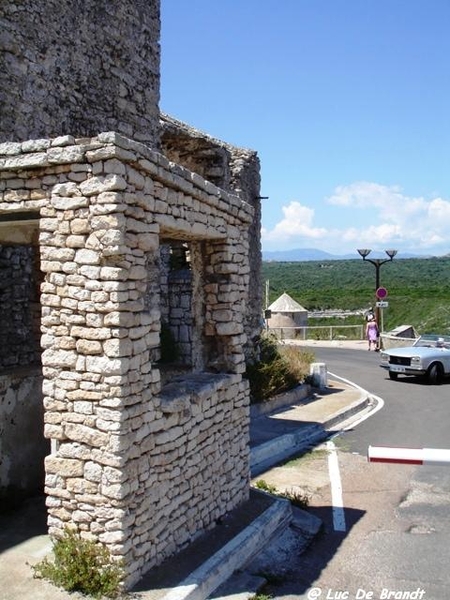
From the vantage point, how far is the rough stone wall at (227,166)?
15453 mm

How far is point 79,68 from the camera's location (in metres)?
10.6

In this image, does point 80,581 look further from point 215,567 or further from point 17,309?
point 17,309

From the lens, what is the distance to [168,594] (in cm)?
595

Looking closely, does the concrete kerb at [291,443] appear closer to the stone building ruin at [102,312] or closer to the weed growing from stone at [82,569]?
the stone building ruin at [102,312]

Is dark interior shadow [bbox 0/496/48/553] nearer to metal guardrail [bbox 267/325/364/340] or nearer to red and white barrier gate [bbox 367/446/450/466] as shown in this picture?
red and white barrier gate [bbox 367/446/450/466]

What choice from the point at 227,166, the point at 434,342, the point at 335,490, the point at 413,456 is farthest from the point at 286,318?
the point at 413,456

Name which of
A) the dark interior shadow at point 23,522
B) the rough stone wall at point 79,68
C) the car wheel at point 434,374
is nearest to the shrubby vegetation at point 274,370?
the car wheel at point 434,374

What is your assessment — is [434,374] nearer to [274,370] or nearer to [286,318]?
[274,370]

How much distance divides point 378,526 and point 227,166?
33.4ft

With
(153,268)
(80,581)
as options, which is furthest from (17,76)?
(80,581)

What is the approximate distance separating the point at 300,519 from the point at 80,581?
3851 millimetres

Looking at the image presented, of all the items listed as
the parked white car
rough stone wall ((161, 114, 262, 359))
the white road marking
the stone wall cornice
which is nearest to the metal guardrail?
the parked white car

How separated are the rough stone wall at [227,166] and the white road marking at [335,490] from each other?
4.82m

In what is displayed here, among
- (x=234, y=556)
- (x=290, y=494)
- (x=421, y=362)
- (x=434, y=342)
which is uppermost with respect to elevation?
(x=434, y=342)
